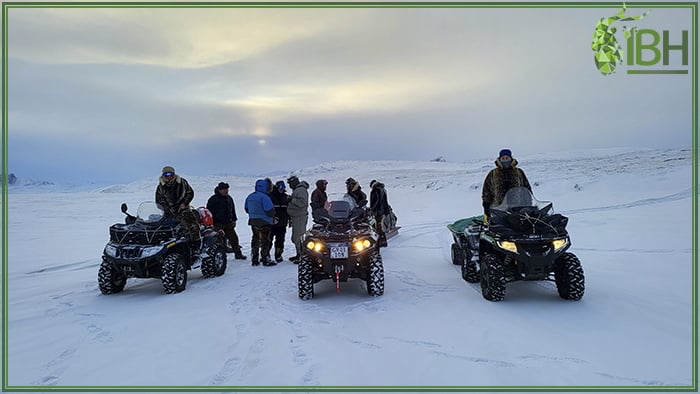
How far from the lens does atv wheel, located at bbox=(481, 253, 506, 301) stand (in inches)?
228

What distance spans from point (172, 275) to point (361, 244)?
3051 millimetres

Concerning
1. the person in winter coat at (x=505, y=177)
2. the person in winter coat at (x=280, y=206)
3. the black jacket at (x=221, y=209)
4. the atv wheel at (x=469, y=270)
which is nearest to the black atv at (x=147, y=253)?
the black jacket at (x=221, y=209)

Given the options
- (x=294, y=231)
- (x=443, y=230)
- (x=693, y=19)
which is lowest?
(x=443, y=230)

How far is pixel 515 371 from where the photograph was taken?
3787 millimetres

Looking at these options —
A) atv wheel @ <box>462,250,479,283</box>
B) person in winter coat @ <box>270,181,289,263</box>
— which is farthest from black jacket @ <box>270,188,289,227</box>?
atv wheel @ <box>462,250,479,283</box>

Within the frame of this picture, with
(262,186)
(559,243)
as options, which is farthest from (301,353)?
(262,186)

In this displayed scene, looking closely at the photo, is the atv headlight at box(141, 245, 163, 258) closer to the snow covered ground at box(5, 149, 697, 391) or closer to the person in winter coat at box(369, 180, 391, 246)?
the snow covered ground at box(5, 149, 697, 391)

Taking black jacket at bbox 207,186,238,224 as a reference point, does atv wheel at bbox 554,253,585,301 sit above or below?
below

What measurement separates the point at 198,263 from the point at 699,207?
1490 cm

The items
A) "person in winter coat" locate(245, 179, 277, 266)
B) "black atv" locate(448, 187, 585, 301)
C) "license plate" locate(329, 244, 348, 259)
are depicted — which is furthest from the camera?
"person in winter coat" locate(245, 179, 277, 266)

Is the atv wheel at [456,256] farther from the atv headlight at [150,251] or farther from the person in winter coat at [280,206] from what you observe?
the atv headlight at [150,251]

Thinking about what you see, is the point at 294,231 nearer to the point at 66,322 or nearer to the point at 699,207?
the point at 66,322

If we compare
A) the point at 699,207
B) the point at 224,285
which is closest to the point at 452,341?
the point at 224,285

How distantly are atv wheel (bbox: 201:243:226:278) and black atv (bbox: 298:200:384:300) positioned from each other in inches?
98.7
